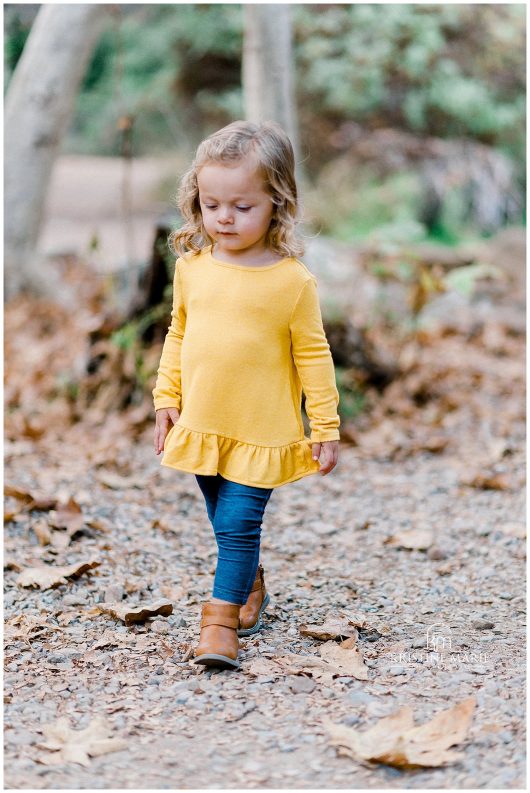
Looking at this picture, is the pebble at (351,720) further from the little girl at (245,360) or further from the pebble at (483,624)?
the pebble at (483,624)

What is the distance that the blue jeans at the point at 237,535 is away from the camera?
2547 millimetres

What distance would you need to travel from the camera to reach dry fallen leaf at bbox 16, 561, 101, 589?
A: 9.78ft

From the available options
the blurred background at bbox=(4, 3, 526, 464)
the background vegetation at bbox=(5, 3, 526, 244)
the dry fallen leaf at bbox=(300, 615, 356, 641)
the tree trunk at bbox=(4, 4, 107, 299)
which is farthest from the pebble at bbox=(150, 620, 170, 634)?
the background vegetation at bbox=(5, 3, 526, 244)

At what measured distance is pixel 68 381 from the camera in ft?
16.5

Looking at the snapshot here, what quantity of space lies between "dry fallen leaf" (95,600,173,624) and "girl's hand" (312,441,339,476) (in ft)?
2.14

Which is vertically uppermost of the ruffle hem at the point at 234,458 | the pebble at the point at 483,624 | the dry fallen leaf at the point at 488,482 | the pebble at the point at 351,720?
the ruffle hem at the point at 234,458

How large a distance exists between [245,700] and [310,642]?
40cm

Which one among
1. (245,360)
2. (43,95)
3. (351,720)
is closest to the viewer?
(351,720)

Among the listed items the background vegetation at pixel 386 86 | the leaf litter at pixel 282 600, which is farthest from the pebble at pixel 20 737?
the background vegetation at pixel 386 86

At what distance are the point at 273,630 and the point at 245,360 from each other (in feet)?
2.67

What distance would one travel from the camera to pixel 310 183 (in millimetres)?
10281

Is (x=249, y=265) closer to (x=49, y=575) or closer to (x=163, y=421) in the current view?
(x=163, y=421)

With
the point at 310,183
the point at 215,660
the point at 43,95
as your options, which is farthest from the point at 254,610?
the point at 310,183
